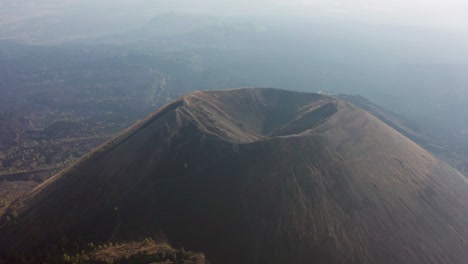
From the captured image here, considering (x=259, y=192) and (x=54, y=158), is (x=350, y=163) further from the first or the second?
(x=54, y=158)

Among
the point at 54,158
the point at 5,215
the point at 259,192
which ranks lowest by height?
the point at 54,158

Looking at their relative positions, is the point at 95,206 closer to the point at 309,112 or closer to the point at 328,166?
the point at 328,166

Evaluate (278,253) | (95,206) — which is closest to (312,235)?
(278,253)

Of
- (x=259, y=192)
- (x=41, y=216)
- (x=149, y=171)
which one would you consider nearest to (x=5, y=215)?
(x=41, y=216)

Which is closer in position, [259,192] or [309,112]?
[259,192]

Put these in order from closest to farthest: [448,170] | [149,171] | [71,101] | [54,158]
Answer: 1. [149,171]
2. [448,170]
3. [54,158]
4. [71,101]

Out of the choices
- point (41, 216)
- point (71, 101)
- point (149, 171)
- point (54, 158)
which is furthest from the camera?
point (71, 101)

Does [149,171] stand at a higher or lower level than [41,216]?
higher
